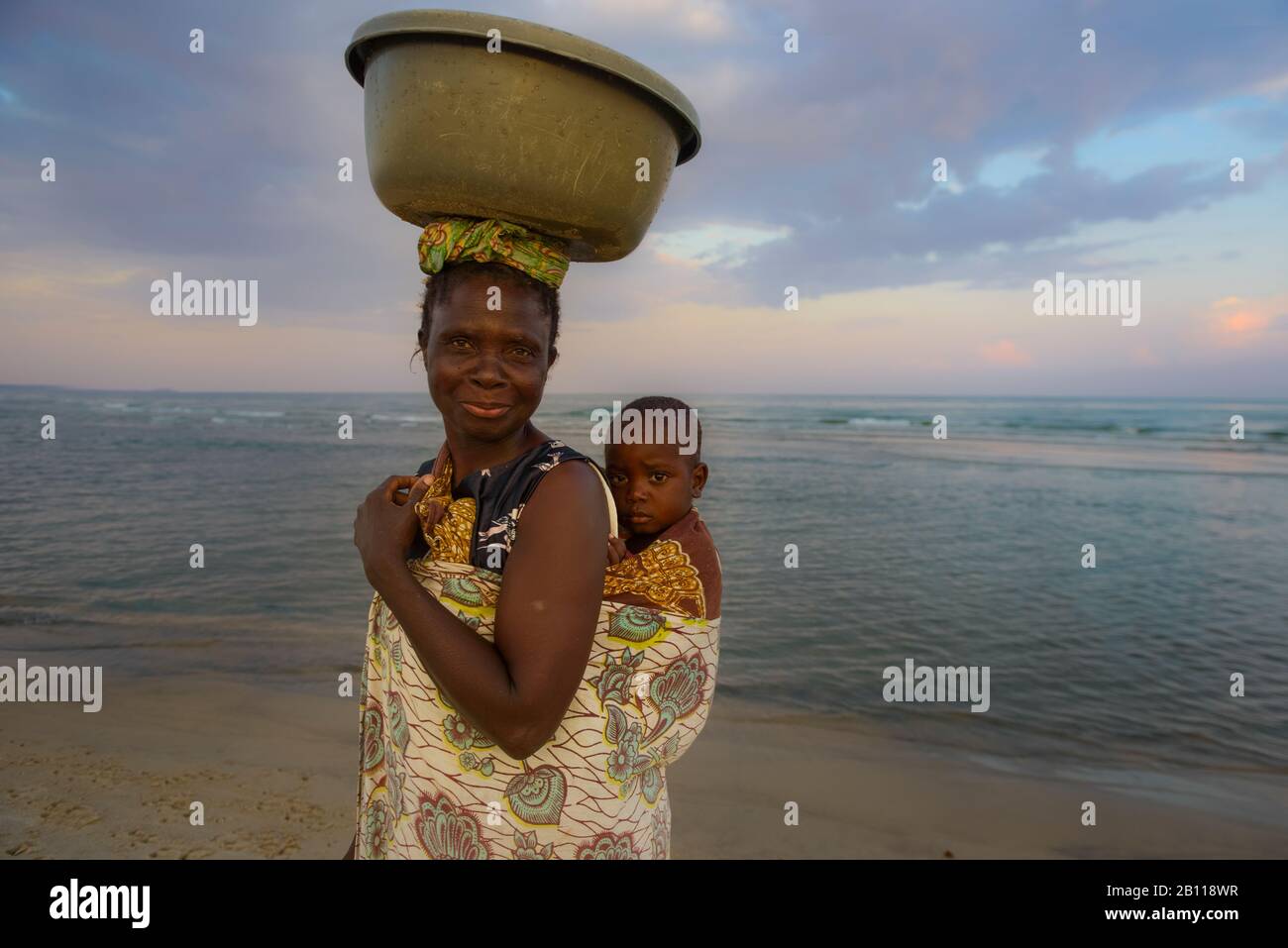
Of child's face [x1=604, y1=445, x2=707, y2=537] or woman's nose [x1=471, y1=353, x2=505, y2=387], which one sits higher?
woman's nose [x1=471, y1=353, x2=505, y2=387]

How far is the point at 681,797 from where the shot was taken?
3.88m

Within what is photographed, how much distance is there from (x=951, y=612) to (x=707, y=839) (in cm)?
384

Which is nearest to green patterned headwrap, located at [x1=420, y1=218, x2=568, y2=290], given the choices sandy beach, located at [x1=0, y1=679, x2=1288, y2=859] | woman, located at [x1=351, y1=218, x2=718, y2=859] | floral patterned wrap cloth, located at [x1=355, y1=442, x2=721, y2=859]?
woman, located at [x1=351, y1=218, x2=718, y2=859]

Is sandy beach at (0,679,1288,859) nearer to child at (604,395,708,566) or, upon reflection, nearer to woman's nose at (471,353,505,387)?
child at (604,395,708,566)

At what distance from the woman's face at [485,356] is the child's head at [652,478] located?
514mm

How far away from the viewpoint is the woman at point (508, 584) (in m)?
1.40

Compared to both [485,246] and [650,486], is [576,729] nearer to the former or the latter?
[650,486]

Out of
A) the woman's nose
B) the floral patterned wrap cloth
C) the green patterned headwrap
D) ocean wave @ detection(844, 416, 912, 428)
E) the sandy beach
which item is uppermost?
ocean wave @ detection(844, 416, 912, 428)

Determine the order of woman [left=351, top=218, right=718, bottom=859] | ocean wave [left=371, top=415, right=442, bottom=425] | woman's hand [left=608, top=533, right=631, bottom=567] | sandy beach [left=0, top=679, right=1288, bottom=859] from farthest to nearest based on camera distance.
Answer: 1. ocean wave [left=371, top=415, right=442, bottom=425]
2. sandy beach [left=0, top=679, right=1288, bottom=859]
3. woman's hand [left=608, top=533, right=631, bottom=567]
4. woman [left=351, top=218, right=718, bottom=859]

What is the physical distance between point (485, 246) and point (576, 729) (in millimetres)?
924

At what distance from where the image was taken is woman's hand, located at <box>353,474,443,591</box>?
1363mm

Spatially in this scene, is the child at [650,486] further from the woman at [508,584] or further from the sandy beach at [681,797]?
the sandy beach at [681,797]

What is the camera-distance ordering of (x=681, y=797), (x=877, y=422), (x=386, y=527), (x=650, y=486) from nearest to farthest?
(x=386, y=527) < (x=650, y=486) < (x=681, y=797) < (x=877, y=422)

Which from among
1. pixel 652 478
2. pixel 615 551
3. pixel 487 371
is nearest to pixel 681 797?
pixel 652 478
